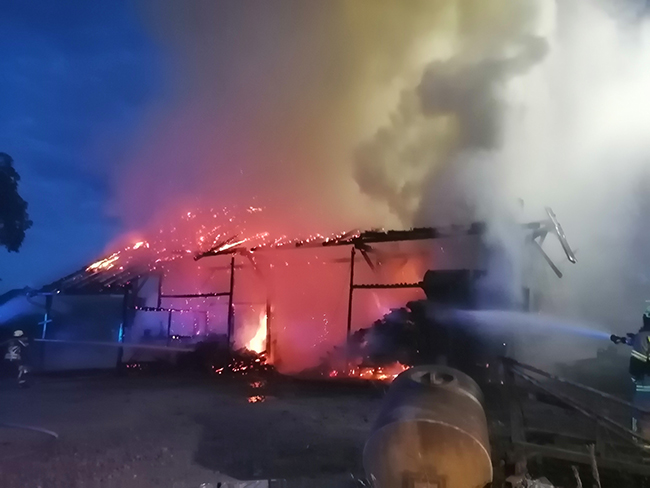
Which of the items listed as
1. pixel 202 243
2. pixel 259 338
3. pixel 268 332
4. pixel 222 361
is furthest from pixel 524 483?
pixel 202 243

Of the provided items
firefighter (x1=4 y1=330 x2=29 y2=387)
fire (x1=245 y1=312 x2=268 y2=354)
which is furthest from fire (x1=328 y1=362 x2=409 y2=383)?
firefighter (x1=4 y1=330 x2=29 y2=387)

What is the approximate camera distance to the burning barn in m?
13.0

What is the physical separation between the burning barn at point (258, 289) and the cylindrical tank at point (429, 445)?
7.52 m

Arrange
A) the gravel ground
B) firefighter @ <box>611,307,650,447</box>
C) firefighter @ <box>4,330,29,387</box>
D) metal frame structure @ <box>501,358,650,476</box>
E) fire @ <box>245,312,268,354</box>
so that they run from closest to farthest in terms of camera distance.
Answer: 1. metal frame structure @ <box>501,358,650,476</box>
2. the gravel ground
3. firefighter @ <box>611,307,650,447</box>
4. firefighter @ <box>4,330,29,387</box>
5. fire @ <box>245,312,268,354</box>

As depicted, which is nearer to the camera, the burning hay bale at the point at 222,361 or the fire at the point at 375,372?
the fire at the point at 375,372

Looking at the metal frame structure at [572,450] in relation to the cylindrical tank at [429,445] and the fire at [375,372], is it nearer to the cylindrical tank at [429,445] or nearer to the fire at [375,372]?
the cylindrical tank at [429,445]

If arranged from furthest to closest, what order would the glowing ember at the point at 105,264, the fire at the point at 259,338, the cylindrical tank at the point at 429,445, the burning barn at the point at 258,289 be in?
the glowing ember at the point at 105,264 → the fire at the point at 259,338 → the burning barn at the point at 258,289 → the cylindrical tank at the point at 429,445

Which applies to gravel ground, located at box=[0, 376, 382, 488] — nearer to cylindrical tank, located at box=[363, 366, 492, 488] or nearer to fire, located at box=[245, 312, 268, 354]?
cylindrical tank, located at box=[363, 366, 492, 488]

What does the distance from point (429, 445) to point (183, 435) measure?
454cm

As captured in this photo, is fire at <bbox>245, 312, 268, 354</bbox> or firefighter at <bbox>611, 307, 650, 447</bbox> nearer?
firefighter at <bbox>611, 307, 650, 447</bbox>

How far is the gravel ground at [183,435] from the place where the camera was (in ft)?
18.3

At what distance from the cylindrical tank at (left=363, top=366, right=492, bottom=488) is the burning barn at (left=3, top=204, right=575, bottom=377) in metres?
7.52

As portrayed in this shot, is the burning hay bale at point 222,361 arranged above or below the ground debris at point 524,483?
below

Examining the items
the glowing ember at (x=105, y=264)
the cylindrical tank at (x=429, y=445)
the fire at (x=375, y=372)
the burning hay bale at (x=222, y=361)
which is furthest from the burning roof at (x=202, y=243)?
the cylindrical tank at (x=429, y=445)
